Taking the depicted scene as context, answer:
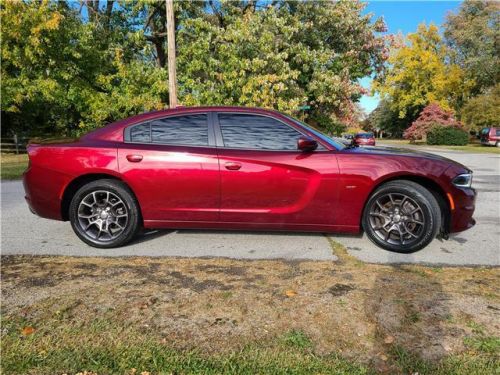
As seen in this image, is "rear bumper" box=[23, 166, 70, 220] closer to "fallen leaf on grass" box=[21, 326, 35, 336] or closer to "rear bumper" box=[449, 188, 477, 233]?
"fallen leaf on grass" box=[21, 326, 35, 336]

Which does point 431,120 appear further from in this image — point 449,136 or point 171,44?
point 171,44

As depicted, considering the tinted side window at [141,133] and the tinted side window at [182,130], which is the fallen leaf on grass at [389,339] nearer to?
the tinted side window at [182,130]

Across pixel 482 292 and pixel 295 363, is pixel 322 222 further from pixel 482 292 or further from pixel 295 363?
pixel 295 363

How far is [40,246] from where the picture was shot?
13.8 feet

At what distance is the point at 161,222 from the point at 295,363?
250 cm

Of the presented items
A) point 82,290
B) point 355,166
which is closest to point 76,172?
point 82,290

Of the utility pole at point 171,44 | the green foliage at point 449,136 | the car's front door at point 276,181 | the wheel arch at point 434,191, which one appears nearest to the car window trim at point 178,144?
the car's front door at point 276,181

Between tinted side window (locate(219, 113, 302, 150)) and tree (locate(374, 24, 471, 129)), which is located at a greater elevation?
tree (locate(374, 24, 471, 129))

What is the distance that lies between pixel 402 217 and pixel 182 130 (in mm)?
2592

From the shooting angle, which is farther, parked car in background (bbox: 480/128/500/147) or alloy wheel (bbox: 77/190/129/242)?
parked car in background (bbox: 480/128/500/147)

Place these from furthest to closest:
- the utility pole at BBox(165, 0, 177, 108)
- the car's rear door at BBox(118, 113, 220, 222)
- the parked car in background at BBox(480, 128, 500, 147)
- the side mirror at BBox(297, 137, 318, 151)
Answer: the parked car in background at BBox(480, 128, 500, 147) < the utility pole at BBox(165, 0, 177, 108) < the car's rear door at BBox(118, 113, 220, 222) < the side mirror at BBox(297, 137, 318, 151)

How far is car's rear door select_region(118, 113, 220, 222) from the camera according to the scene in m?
4.01

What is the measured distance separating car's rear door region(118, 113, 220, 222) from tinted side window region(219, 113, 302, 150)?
0.66ft

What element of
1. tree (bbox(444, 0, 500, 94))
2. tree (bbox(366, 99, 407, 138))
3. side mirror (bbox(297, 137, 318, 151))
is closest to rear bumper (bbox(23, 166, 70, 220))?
side mirror (bbox(297, 137, 318, 151))
